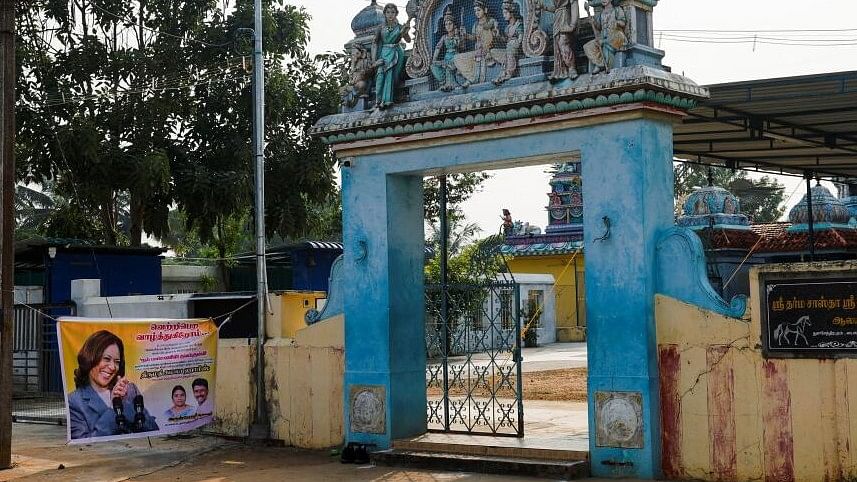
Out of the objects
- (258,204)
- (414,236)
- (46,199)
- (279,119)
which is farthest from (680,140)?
(46,199)

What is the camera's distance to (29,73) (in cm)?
2323

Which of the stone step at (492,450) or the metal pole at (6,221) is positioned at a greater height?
the metal pole at (6,221)

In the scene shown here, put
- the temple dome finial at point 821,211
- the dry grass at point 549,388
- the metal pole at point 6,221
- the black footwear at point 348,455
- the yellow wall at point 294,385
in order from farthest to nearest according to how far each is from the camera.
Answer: the temple dome finial at point 821,211 → the dry grass at point 549,388 → the yellow wall at point 294,385 → the metal pole at point 6,221 → the black footwear at point 348,455

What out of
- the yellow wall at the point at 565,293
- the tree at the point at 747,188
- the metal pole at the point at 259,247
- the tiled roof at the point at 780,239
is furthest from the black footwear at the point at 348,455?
the tree at the point at 747,188

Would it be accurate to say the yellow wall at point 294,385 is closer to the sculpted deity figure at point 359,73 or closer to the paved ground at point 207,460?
the paved ground at point 207,460

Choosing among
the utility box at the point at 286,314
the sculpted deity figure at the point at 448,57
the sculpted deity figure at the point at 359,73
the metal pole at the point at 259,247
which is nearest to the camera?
the sculpted deity figure at the point at 448,57

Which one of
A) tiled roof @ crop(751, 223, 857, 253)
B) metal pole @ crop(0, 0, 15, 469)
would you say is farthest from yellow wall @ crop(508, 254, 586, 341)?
metal pole @ crop(0, 0, 15, 469)

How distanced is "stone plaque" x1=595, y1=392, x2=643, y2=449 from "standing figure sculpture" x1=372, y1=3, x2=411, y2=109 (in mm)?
4109

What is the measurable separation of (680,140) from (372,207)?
5.33m

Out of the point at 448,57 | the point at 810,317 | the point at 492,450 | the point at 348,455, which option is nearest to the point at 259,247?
the point at 348,455

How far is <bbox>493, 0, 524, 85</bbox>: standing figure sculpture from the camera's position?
11125mm

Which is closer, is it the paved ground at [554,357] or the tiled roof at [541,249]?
the paved ground at [554,357]

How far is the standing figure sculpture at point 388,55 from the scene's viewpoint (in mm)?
12164

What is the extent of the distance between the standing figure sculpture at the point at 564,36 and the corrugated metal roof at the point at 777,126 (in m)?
2.08
